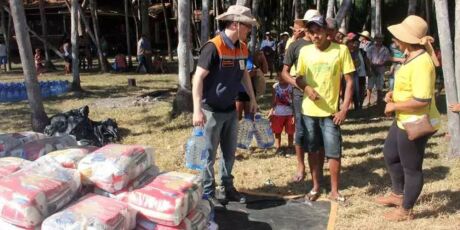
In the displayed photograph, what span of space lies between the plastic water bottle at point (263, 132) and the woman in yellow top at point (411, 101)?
98.3 inches

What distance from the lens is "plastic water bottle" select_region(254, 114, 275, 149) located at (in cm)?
701

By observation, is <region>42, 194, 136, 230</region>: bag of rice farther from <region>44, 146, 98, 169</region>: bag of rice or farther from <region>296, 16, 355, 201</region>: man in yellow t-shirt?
<region>296, 16, 355, 201</region>: man in yellow t-shirt

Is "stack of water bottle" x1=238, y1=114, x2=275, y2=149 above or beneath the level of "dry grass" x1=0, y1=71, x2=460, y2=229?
above

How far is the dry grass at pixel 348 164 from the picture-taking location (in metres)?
4.93

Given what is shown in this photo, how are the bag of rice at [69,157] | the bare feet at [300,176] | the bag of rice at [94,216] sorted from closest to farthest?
1. the bag of rice at [94,216]
2. the bag of rice at [69,157]
3. the bare feet at [300,176]

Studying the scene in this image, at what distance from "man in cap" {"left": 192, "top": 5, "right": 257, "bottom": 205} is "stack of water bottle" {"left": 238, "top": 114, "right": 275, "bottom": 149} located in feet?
6.00

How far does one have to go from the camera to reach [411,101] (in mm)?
4238

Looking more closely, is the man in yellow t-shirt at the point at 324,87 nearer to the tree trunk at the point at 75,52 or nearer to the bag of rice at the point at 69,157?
the bag of rice at the point at 69,157

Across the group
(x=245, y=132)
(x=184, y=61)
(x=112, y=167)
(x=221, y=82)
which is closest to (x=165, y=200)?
(x=112, y=167)

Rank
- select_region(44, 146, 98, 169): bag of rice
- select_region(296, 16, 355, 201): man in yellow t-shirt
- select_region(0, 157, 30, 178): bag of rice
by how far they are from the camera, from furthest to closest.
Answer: select_region(296, 16, 355, 201): man in yellow t-shirt, select_region(44, 146, 98, 169): bag of rice, select_region(0, 157, 30, 178): bag of rice

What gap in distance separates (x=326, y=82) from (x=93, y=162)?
232cm

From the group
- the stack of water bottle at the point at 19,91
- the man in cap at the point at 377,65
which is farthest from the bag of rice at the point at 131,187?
the stack of water bottle at the point at 19,91

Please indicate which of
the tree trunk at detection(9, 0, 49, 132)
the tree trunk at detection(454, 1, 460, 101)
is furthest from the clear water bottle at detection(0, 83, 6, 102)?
the tree trunk at detection(454, 1, 460, 101)

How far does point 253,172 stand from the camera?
6.37 m
